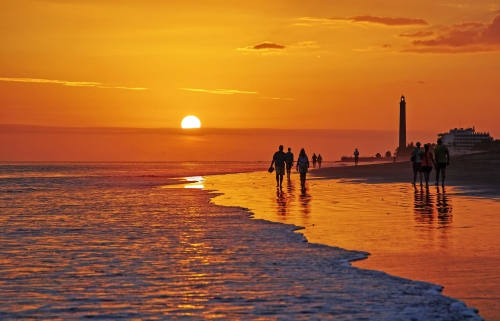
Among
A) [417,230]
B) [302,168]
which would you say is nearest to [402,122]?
[302,168]

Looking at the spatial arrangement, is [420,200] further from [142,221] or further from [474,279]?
[474,279]

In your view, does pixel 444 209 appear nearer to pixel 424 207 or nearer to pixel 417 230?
pixel 424 207

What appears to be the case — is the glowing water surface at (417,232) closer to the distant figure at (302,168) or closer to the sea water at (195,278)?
the sea water at (195,278)

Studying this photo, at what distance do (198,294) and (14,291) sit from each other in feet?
7.59

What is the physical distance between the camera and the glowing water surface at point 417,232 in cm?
920

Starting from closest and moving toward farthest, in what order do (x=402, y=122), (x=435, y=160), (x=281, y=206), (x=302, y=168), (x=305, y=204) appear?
(x=281, y=206), (x=305, y=204), (x=435, y=160), (x=302, y=168), (x=402, y=122)

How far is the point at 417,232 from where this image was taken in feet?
46.5

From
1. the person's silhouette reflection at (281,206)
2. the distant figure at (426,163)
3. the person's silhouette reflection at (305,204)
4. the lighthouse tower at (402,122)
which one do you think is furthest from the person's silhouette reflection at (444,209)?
the lighthouse tower at (402,122)

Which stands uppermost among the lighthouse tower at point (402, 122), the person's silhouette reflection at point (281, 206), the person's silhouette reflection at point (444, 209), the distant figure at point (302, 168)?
the lighthouse tower at point (402, 122)

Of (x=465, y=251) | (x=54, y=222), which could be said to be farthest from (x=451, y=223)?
(x=54, y=222)

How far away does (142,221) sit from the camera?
700 inches

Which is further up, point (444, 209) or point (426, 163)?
point (426, 163)

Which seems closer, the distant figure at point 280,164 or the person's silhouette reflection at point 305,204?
the person's silhouette reflection at point 305,204

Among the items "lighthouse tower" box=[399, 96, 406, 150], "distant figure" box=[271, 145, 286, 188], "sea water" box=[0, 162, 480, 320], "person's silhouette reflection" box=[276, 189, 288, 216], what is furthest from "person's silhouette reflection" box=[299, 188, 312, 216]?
"lighthouse tower" box=[399, 96, 406, 150]
